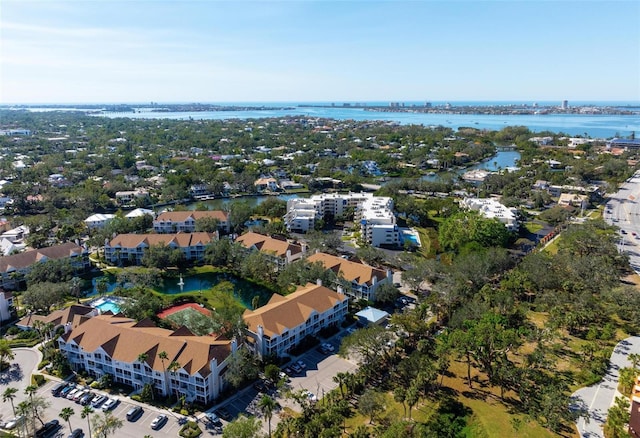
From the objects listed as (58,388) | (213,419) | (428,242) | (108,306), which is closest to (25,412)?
(58,388)

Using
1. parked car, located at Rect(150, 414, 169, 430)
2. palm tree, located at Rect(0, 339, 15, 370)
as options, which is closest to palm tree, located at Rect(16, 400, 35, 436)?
parked car, located at Rect(150, 414, 169, 430)

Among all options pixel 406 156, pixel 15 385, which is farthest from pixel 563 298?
pixel 406 156

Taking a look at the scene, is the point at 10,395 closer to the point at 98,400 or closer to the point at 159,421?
the point at 98,400

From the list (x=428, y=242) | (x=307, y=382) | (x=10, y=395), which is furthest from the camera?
(x=428, y=242)

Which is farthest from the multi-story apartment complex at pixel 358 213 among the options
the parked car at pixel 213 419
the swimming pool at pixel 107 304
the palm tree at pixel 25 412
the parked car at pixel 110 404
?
the palm tree at pixel 25 412

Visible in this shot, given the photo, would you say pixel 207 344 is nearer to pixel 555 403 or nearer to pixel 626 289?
pixel 555 403

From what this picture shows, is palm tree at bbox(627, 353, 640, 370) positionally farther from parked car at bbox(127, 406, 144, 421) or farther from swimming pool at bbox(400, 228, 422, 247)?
parked car at bbox(127, 406, 144, 421)

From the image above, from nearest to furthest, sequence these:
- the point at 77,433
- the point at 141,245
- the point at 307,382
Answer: the point at 77,433
the point at 307,382
the point at 141,245
